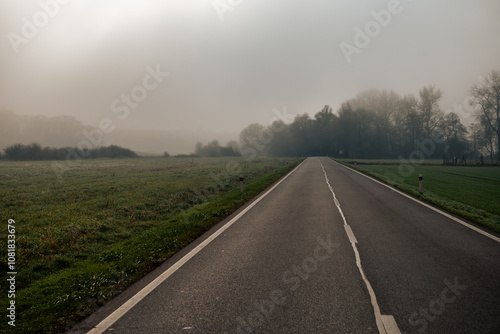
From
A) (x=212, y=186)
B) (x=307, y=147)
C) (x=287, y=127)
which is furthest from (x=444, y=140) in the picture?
(x=212, y=186)

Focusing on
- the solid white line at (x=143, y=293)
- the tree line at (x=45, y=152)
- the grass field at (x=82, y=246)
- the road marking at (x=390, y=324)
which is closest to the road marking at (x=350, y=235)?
the road marking at (x=390, y=324)

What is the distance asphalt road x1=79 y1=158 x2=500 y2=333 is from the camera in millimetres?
3190

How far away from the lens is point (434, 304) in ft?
11.7

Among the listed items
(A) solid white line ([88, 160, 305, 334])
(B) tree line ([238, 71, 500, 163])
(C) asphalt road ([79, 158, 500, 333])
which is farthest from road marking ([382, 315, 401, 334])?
(B) tree line ([238, 71, 500, 163])

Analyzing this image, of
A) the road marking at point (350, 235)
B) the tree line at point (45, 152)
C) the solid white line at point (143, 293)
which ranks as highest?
the tree line at point (45, 152)

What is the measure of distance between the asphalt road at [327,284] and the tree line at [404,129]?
62661mm

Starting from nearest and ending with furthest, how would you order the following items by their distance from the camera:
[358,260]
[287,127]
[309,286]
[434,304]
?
[434,304] → [309,286] → [358,260] → [287,127]

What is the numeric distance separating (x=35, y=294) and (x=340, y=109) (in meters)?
104

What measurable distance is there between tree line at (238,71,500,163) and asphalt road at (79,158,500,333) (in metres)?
62.7

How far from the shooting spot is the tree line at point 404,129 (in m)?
63.2

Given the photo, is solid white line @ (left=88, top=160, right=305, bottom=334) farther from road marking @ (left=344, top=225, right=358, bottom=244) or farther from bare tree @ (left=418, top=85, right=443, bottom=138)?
bare tree @ (left=418, top=85, right=443, bottom=138)

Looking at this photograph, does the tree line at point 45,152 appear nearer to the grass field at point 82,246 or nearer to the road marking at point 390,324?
the grass field at point 82,246

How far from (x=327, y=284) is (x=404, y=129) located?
9276 centimetres

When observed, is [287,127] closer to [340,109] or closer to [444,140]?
[340,109]
